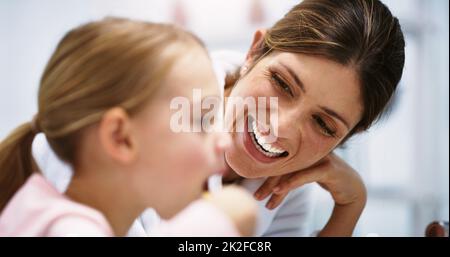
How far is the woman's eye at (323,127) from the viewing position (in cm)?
70

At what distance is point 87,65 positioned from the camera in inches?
18.9

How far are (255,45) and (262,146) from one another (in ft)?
0.55

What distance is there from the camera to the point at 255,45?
0.76 m

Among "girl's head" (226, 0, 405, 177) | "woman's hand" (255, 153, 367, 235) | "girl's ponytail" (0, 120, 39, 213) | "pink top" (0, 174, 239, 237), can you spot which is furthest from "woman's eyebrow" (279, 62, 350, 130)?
"girl's ponytail" (0, 120, 39, 213)

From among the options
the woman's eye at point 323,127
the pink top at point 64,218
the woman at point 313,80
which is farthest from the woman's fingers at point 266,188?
the pink top at point 64,218

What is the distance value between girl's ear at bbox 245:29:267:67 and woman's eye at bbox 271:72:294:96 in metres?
0.06

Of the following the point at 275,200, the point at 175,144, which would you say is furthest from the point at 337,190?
the point at 175,144

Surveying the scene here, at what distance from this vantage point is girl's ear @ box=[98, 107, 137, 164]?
466 millimetres

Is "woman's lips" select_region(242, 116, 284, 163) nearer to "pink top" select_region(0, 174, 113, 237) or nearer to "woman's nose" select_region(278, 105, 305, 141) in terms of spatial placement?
"woman's nose" select_region(278, 105, 305, 141)

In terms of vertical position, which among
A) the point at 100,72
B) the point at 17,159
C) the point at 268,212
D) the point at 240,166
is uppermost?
the point at 100,72

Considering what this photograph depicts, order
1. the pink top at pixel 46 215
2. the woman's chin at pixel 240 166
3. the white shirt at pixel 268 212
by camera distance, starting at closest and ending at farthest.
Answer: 1. the pink top at pixel 46 215
2. the white shirt at pixel 268 212
3. the woman's chin at pixel 240 166

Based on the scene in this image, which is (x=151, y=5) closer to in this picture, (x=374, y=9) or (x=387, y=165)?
(x=374, y=9)

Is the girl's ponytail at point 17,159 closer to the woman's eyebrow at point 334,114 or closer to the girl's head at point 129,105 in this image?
the girl's head at point 129,105

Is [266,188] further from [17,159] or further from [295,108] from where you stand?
[17,159]
